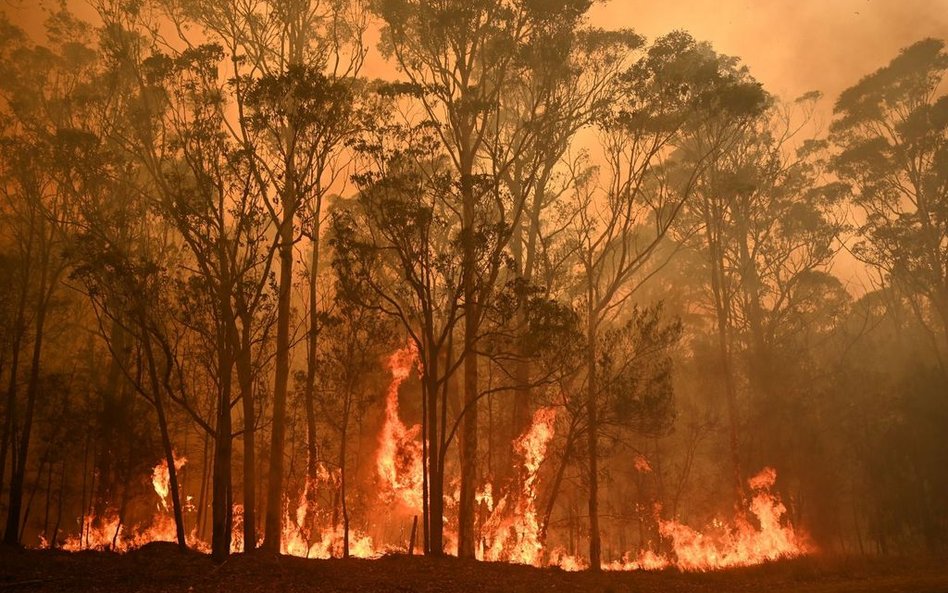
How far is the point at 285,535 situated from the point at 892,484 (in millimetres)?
24574

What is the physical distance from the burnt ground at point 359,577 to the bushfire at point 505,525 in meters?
3.71

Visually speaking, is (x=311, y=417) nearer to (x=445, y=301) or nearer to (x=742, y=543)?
(x=445, y=301)

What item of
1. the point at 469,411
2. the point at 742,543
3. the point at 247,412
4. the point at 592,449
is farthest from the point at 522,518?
the point at 247,412

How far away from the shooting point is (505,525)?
72.2 feet

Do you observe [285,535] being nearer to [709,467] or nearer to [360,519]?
[360,519]

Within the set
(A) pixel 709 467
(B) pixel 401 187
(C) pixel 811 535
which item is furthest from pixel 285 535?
(A) pixel 709 467

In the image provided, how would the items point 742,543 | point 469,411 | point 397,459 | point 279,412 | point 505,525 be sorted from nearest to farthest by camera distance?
1. point 279,412
2. point 469,411
3. point 505,525
4. point 397,459
5. point 742,543

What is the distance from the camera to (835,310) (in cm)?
4047

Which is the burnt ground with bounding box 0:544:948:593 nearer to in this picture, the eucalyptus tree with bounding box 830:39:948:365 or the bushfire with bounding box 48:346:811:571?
the bushfire with bounding box 48:346:811:571

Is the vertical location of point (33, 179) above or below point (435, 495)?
above

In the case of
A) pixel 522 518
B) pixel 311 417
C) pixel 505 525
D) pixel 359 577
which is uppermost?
pixel 311 417

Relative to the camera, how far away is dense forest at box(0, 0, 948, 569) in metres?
17.8

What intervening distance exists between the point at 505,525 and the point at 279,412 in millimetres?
7976

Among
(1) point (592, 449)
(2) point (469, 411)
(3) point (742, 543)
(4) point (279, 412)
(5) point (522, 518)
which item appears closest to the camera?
(4) point (279, 412)
